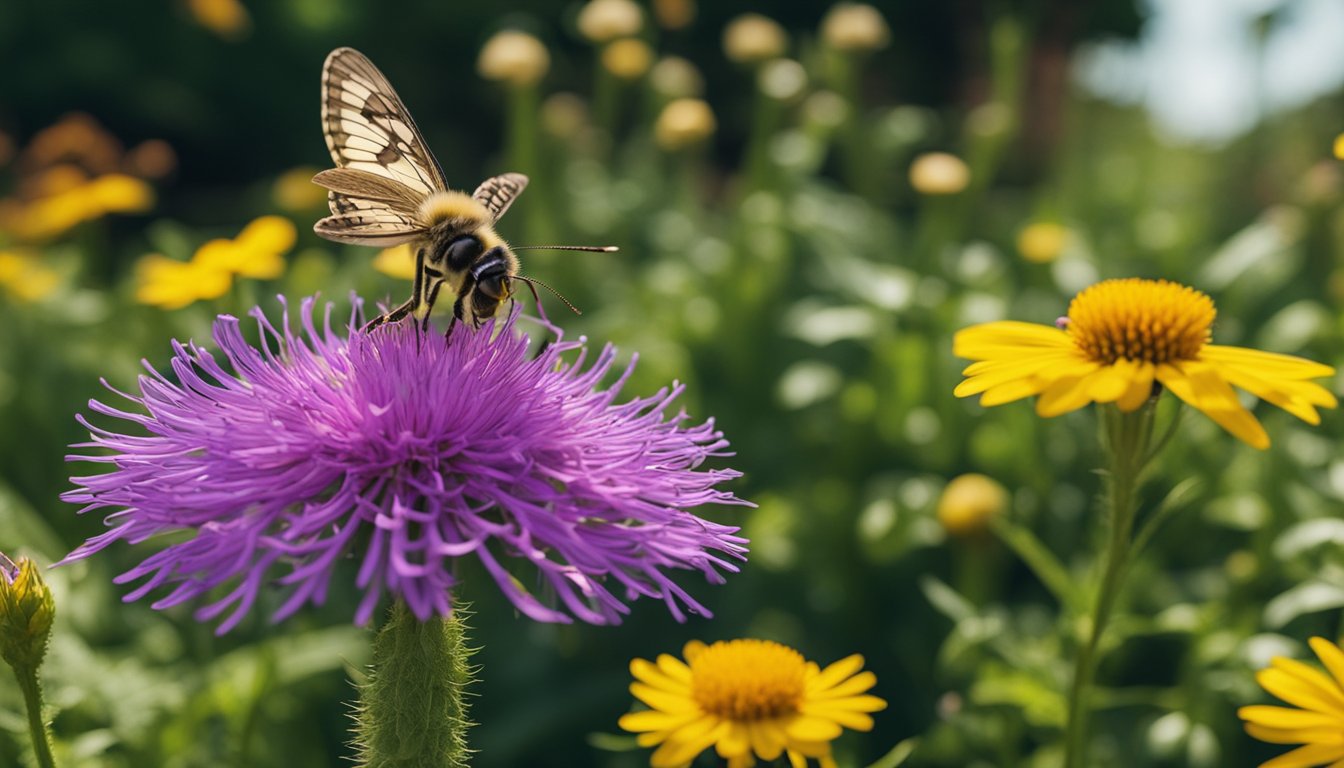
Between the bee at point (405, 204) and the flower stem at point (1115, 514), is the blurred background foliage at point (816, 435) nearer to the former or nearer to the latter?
the flower stem at point (1115, 514)

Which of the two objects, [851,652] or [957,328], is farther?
[957,328]

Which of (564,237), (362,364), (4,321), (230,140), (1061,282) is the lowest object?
(362,364)

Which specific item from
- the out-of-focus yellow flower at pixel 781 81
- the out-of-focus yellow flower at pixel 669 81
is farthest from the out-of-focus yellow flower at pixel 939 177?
the out-of-focus yellow flower at pixel 669 81

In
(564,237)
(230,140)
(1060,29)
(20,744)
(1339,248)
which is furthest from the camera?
(1060,29)

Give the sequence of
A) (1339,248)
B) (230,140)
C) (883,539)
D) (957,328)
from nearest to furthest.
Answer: (883,539)
(957,328)
(1339,248)
(230,140)

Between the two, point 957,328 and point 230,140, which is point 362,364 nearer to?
point 957,328

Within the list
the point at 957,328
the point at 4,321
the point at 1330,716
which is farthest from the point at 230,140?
the point at 1330,716

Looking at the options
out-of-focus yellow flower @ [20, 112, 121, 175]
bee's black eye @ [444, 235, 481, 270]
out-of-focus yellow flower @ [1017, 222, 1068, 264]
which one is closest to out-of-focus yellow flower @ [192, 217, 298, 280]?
bee's black eye @ [444, 235, 481, 270]

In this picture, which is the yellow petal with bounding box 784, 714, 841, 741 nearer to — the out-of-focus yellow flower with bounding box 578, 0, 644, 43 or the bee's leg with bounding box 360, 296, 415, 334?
the bee's leg with bounding box 360, 296, 415, 334
